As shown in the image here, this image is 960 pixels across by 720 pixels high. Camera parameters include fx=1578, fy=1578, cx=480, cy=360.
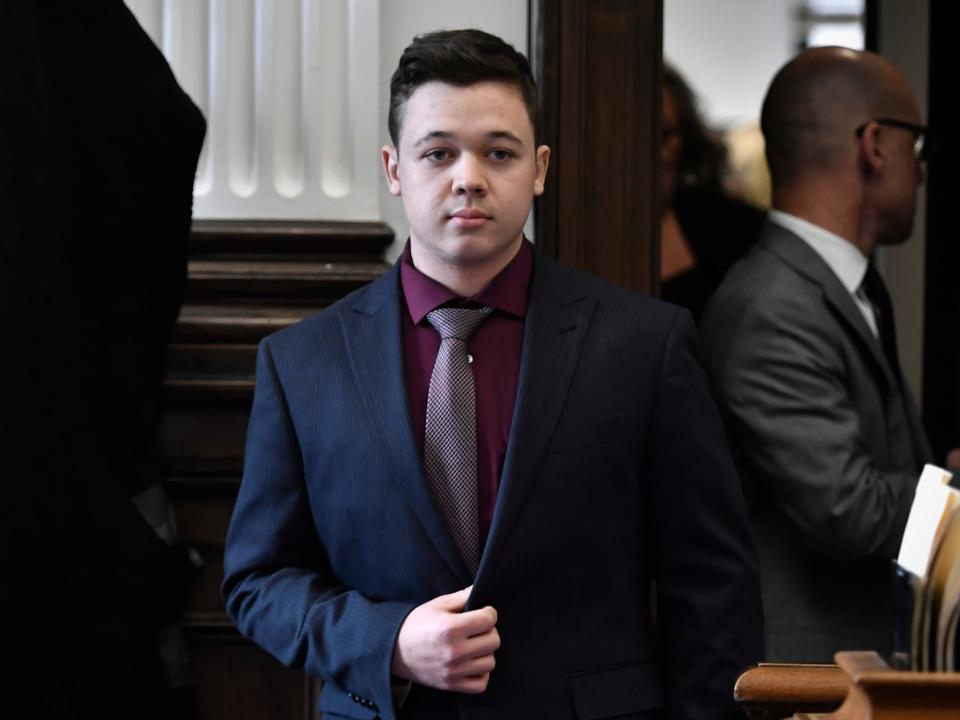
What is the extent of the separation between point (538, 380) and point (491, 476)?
15 cm

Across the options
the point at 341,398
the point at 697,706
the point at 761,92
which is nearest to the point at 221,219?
the point at 341,398

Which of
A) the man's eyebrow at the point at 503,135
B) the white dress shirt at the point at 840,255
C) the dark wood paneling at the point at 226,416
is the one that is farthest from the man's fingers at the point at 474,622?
the white dress shirt at the point at 840,255

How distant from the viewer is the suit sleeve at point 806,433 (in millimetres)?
2889

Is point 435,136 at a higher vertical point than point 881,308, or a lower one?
higher

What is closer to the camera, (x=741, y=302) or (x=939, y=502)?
(x=939, y=502)

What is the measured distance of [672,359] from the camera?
88.8 inches

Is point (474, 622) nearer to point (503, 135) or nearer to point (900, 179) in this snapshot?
point (503, 135)

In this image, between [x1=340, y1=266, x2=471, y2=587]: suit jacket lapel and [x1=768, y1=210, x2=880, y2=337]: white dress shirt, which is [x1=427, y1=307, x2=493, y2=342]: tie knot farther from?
[x1=768, y1=210, x2=880, y2=337]: white dress shirt

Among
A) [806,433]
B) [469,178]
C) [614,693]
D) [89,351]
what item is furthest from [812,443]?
[89,351]

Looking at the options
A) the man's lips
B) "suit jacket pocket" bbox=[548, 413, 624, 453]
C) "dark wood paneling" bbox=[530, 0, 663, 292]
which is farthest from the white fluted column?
"suit jacket pocket" bbox=[548, 413, 624, 453]

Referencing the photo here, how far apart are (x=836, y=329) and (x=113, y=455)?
1396 mm

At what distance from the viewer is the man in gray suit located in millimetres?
2924

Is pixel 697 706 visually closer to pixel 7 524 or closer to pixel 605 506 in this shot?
pixel 605 506

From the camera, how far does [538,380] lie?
87.0 inches
